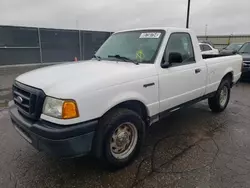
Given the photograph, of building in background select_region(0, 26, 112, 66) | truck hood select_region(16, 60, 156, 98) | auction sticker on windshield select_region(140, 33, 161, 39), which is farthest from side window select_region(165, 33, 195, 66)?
building in background select_region(0, 26, 112, 66)

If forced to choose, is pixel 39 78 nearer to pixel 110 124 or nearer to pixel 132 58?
pixel 110 124

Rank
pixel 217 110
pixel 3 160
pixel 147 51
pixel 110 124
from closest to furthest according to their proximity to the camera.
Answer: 1. pixel 110 124
2. pixel 3 160
3. pixel 147 51
4. pixel 217 110

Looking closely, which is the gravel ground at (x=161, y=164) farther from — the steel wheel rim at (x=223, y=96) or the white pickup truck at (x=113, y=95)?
the steel wheel rim at (x=223, y=96)

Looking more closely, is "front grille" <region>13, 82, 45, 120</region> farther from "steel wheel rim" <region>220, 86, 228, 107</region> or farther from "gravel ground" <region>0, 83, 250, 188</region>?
"steel wheel rim" <region>220, 86, 228, 107</region>

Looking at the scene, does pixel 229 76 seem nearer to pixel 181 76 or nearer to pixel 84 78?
pixel 181 76

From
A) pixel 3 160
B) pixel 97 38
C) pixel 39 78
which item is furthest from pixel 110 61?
pixel 97 38

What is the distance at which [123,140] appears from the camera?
2.93 meters

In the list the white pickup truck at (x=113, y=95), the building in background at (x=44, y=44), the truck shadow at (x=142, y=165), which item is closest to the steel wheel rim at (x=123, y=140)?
the white pickup truck at (x=113, y=95)

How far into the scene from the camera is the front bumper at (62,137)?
227 centimetres

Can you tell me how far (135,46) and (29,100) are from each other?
1880mm

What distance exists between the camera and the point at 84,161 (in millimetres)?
3104

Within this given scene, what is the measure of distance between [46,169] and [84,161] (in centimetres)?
52

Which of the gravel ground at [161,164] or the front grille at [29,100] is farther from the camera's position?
the gravel ground at [161,164]

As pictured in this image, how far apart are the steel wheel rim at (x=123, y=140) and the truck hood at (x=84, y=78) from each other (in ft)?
2.10
